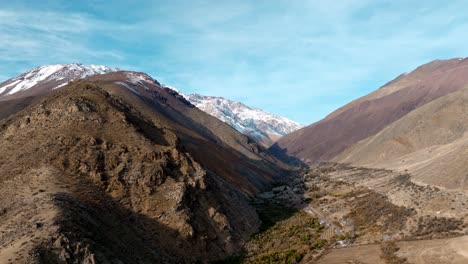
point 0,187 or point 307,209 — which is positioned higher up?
point 0,187

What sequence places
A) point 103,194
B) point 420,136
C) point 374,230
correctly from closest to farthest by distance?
point 103,194 < point 374,230 < point 420,136

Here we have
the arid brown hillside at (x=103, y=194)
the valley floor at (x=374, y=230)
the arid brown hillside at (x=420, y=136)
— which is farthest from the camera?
the arid brown hillside at (x=420, y=136)

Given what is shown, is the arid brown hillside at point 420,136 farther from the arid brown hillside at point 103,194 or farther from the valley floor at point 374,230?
the arid brown hillside at point 103,194

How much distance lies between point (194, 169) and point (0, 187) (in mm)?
15488

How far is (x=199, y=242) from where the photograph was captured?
33062mm

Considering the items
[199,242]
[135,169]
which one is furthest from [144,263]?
[135,169]

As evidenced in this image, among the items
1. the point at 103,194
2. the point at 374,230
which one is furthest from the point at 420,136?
the point at 103,194

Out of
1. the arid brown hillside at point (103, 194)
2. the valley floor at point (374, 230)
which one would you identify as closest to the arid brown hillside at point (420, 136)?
the valley floor at point (374, 230)

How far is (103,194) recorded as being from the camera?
32625mm

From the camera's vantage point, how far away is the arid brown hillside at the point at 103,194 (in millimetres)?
24422

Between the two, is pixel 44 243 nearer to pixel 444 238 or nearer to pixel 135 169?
pixel 135 169

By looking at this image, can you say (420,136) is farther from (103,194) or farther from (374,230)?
(103,194)

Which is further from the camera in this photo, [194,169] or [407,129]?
[407,129]

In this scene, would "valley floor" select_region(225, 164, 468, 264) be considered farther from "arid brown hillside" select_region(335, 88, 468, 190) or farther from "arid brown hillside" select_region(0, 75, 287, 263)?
"arid brown hillside" select_region(335, 88, 468, 190)
